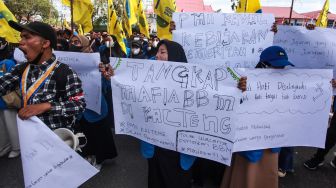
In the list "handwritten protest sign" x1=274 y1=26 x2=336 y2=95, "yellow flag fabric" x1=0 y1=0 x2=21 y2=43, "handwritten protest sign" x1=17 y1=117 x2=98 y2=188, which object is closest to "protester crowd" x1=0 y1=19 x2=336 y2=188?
"handwritten protest sign" x1=17 y1=117 x2=98 y2=188

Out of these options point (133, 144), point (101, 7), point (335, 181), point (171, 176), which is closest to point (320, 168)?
point (335, 181)

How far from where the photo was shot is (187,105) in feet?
7.91

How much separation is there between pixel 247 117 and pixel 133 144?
2.62m

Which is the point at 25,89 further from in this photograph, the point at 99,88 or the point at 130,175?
the point at 130,175

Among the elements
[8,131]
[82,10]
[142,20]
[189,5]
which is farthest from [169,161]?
[142,20]

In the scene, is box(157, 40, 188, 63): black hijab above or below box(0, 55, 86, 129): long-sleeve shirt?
above

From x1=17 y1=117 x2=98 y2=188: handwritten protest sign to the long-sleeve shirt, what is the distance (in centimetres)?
21

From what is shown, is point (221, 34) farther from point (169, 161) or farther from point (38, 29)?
point (38, 29)

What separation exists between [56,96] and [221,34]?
232 centimetres

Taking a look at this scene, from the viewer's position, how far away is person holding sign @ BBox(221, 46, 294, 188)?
259 centimetres

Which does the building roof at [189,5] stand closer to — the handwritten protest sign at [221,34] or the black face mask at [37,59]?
the handwritten protest sign at [221,34]

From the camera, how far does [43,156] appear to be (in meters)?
2.03

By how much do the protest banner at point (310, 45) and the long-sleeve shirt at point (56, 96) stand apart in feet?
10.9

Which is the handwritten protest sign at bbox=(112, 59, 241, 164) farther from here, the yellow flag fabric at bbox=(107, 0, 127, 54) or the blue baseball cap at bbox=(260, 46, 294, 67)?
the yellow flag fabric at bbox=(107, 0, 127, 54)
